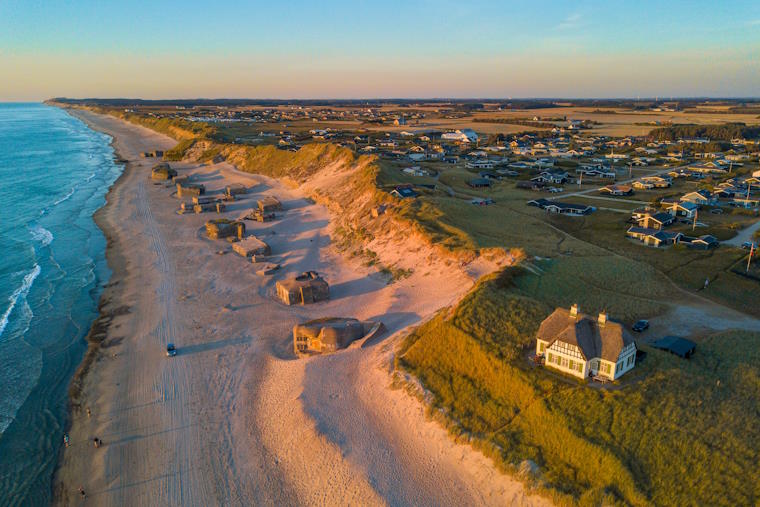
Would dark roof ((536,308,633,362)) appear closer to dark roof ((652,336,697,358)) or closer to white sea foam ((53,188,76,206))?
dark roof ((652,336,697,358))

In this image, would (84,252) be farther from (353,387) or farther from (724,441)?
(724,441)

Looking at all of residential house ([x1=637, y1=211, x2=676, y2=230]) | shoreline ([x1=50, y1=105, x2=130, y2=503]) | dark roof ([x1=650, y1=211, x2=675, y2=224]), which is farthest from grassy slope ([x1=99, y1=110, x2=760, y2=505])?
shoreline ([x1=50, y1=105, x2=130, y2=503])

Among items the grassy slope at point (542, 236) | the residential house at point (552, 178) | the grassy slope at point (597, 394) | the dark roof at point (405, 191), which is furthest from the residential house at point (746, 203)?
the dark roof at point (405, 191)

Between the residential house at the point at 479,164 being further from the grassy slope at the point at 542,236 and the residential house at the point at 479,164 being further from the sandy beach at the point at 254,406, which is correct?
the sandy beach at the point at 254,406

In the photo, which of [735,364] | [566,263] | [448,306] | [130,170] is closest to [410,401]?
[448,306]

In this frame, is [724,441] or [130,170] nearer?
[724,441]

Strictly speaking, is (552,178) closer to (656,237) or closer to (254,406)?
(656,237)

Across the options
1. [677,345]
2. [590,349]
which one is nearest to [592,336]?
[590,349]
